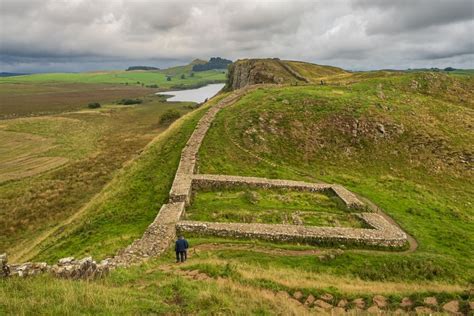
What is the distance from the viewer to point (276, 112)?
4809 cm

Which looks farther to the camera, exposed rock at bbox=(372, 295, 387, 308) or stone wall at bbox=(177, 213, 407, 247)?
stone wall at bbox=(177, 213, 407, 247)

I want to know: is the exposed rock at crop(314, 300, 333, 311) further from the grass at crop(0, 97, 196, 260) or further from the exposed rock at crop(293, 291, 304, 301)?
the grass at crop(0, 97, 196, 260)

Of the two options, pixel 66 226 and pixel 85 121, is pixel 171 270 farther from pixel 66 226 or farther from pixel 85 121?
pixel 85 121

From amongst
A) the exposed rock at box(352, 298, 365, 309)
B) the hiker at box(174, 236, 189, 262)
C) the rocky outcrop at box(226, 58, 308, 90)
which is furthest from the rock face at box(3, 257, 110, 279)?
the rocky outcrop at box(226, 58, 308, 90)

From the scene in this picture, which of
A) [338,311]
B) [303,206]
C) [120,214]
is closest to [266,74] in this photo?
[303,206]

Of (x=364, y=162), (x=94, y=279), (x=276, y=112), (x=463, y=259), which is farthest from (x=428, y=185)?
(x=94, y=279)

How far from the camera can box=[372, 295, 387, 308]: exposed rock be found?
561 inches

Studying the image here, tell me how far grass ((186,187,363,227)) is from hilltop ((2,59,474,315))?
0.47ft

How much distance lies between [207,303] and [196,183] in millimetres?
19527

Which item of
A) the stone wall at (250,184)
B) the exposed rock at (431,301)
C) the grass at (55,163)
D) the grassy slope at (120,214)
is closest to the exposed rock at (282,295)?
the exposed rock at (431,301)

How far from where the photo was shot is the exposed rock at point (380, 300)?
1426cm

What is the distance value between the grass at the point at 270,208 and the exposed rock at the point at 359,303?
10632 mm

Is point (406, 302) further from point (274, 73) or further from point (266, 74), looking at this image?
point (274, 73)

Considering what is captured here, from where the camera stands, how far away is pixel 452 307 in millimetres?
13852
